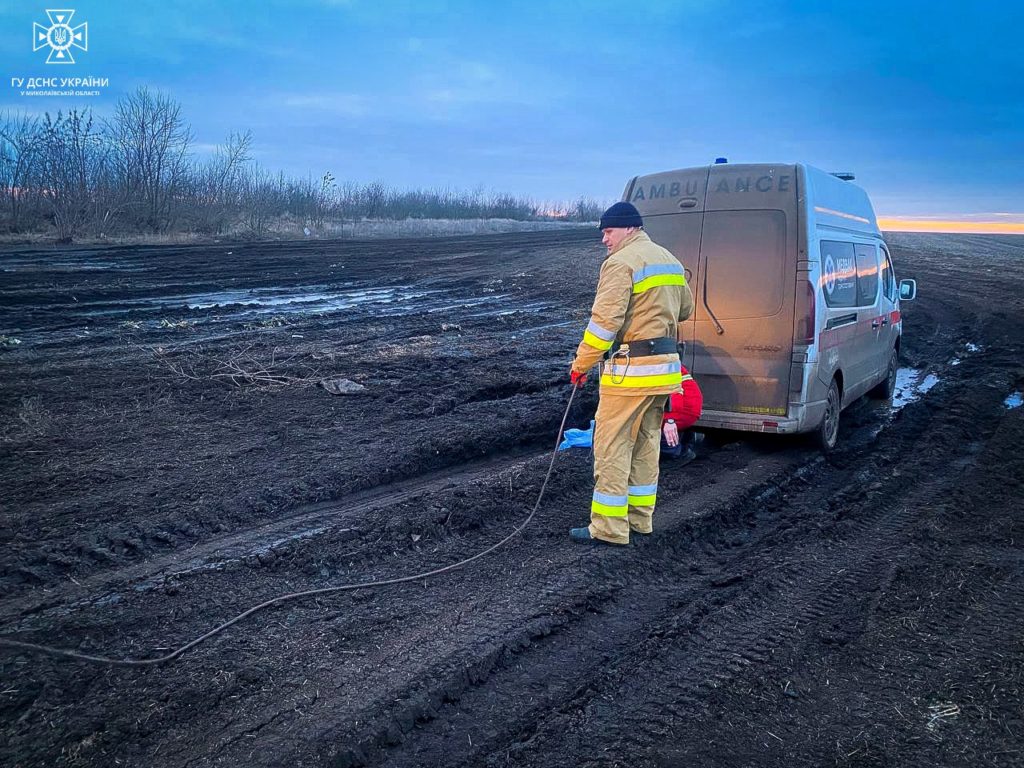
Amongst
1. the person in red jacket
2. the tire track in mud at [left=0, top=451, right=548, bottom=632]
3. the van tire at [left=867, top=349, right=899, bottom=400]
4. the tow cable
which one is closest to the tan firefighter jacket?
the person in red jacket

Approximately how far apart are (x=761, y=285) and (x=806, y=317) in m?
0.49

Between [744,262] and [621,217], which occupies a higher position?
[621,217]

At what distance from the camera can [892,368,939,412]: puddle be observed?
10127mm

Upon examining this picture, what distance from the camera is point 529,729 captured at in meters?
3.15

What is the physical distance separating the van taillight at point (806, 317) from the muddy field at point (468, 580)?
4.21 ft

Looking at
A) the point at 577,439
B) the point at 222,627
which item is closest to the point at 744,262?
the point at 577,439

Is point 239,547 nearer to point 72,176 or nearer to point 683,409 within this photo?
point 683,409

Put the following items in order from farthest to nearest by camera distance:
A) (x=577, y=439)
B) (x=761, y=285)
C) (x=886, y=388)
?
1. (x=886, y=388)
2. (x=577, y=439)
3. (x=761, y=285)

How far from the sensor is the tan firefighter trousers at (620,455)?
4.97m

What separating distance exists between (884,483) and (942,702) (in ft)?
11.5

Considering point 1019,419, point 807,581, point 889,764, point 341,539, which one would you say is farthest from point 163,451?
point 1019,419

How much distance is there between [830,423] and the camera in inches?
294

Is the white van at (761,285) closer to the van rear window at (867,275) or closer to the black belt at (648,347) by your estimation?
the van rear window at (867,275)

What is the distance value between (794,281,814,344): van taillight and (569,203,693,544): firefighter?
199cm
